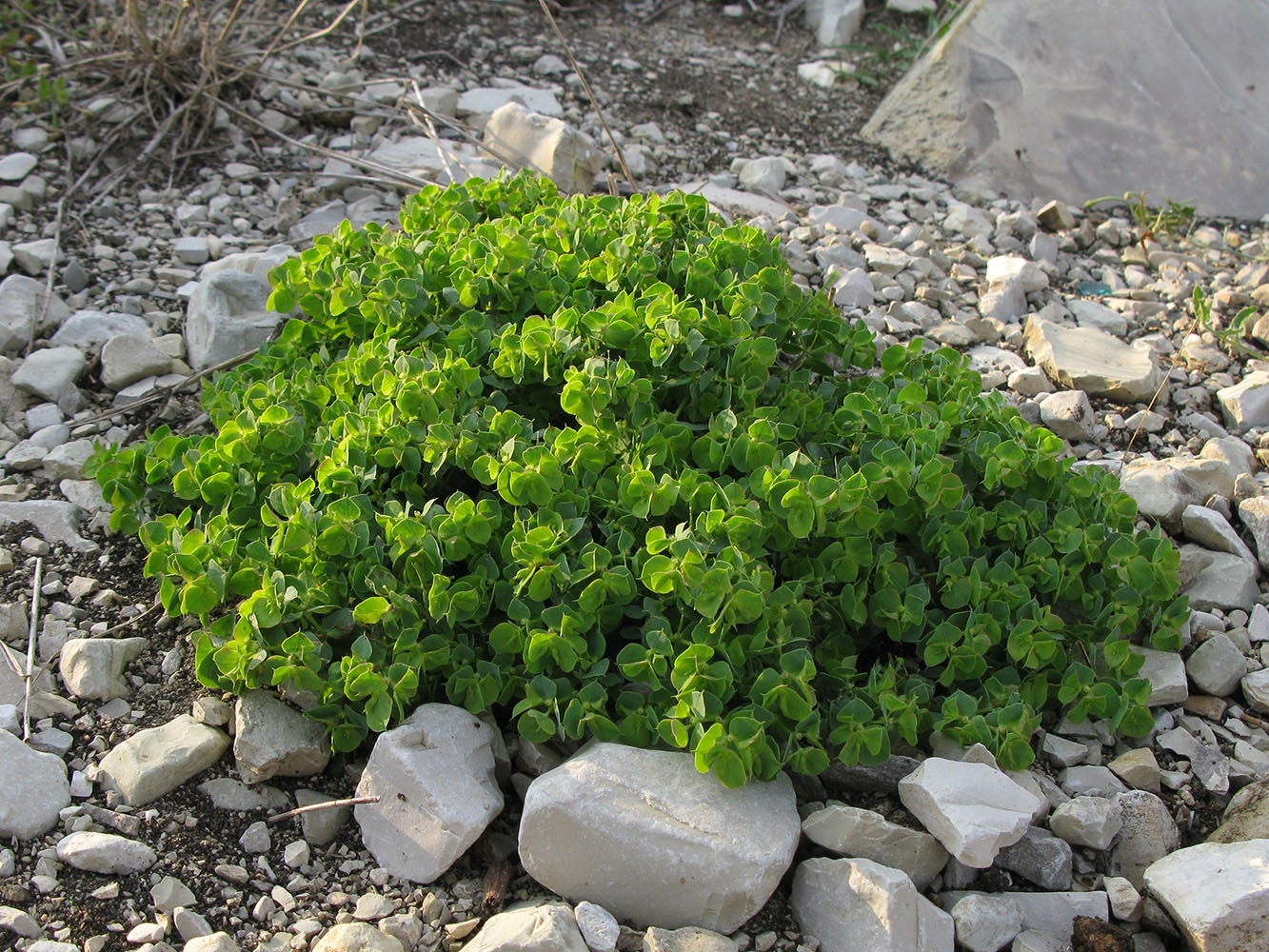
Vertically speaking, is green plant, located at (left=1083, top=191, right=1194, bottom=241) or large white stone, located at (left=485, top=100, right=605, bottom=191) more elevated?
green plant, located at (left=1083, top=191, right=1194, bottom=241)

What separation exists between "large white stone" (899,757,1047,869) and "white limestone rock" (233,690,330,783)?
3.76ft

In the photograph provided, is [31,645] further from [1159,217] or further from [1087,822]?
[1159,217]

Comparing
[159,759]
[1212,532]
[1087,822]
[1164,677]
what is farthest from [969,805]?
[159,759]

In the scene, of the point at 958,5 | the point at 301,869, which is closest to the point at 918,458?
the point at 301,869

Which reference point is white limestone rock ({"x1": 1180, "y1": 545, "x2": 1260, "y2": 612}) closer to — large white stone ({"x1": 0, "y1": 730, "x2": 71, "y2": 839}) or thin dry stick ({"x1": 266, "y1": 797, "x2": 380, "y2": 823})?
thin dry stick ({"x1": 266, "y1": 797, "x2": 380, "y2": 823})

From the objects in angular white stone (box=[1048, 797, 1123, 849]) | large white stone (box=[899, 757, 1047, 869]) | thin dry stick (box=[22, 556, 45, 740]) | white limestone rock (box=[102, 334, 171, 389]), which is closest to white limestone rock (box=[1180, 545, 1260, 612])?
angular white stone (box=[1048, 797, 1123, 849])

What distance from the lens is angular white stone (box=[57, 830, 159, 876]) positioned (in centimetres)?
202

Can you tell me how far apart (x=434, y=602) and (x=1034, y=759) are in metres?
1.26

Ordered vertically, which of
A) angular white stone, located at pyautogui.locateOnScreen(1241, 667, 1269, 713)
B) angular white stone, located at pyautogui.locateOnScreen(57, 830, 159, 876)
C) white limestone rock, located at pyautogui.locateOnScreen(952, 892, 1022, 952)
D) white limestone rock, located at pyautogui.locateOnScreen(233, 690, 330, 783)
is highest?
angular white stone, located at pyautogui.locateOnScreen(1241, 667, 1269, 713)

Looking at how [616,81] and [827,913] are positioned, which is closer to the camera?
[827,913]

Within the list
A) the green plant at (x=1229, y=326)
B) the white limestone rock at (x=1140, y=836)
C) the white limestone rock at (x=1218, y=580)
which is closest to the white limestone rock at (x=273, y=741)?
the white limestone rock at (x=1140, y=836)

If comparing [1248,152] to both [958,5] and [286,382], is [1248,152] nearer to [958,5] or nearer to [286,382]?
[958,5]

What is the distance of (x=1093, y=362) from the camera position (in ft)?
11.4

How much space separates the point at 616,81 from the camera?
17.5ft
